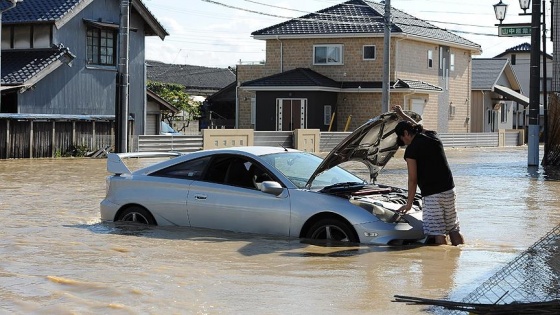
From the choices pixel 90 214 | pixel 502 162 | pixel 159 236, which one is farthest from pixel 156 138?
pixel 159 236

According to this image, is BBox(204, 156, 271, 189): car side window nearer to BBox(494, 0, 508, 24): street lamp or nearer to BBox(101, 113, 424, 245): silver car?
BBox(101, 113, 424, 245): silver car

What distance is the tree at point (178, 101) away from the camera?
58.2m

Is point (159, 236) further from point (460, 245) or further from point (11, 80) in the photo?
point (11, 80)

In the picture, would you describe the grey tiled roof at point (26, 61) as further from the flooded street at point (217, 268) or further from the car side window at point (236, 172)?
the car side window at point (236, 172)

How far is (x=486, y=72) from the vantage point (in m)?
65.4

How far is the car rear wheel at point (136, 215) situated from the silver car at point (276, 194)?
13mm

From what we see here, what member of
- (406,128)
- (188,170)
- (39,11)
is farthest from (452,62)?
(406,128)

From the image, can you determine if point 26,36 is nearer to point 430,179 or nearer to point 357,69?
point 357,69

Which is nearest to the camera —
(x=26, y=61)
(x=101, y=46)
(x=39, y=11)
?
(x=26, y=61)

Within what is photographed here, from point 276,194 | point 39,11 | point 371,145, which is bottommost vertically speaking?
point 276,194

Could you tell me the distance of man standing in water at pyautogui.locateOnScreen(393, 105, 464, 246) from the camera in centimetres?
1125

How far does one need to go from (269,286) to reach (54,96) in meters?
30.4

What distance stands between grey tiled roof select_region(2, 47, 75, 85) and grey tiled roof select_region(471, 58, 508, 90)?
32.6m

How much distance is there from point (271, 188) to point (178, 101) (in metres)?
47.7
